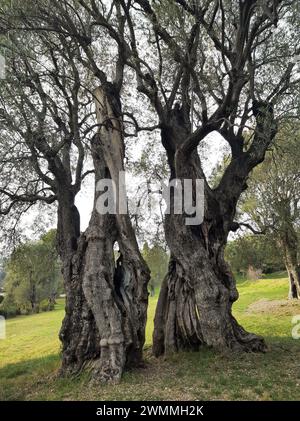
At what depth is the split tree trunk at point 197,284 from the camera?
11922 millimetres

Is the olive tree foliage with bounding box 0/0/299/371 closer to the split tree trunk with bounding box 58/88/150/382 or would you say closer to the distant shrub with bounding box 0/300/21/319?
the split tree trunk with bounding box 58/88/150/382

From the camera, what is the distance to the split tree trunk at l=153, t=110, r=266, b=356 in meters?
11.9

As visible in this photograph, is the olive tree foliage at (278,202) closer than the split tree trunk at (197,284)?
No

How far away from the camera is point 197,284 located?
1227cm

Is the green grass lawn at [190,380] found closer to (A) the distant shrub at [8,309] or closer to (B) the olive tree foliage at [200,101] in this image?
(B) the olive tree foliage at [200,101]

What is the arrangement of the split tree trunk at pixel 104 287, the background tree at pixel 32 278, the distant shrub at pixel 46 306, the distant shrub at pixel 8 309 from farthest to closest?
the distant shrub at pixel 46 306 < the distant shrub at pixel 8 309 < the background tree at pixel 32 278 < the split tree trunk at pixel 104 287

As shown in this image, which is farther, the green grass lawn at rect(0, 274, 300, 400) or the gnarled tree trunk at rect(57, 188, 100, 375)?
the gnarled tree trunk at rect(57, 188, 100, 375)

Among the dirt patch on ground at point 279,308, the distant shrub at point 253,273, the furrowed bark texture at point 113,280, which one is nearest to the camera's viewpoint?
the furrowed bark texture at point 113,280

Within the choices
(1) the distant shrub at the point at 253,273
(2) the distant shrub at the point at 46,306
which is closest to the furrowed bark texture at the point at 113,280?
(1) the distant shrub at the point at 253,273

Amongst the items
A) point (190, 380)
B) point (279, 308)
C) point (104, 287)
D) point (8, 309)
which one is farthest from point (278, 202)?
point (8, 309)

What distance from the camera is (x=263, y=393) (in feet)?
27.1

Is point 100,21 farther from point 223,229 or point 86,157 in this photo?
point 223,229

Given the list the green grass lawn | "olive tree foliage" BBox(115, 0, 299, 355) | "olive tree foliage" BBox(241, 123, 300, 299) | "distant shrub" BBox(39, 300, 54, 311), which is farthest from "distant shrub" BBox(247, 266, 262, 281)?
"olive tree foliage" BBox(115, 0, 299, 355)
